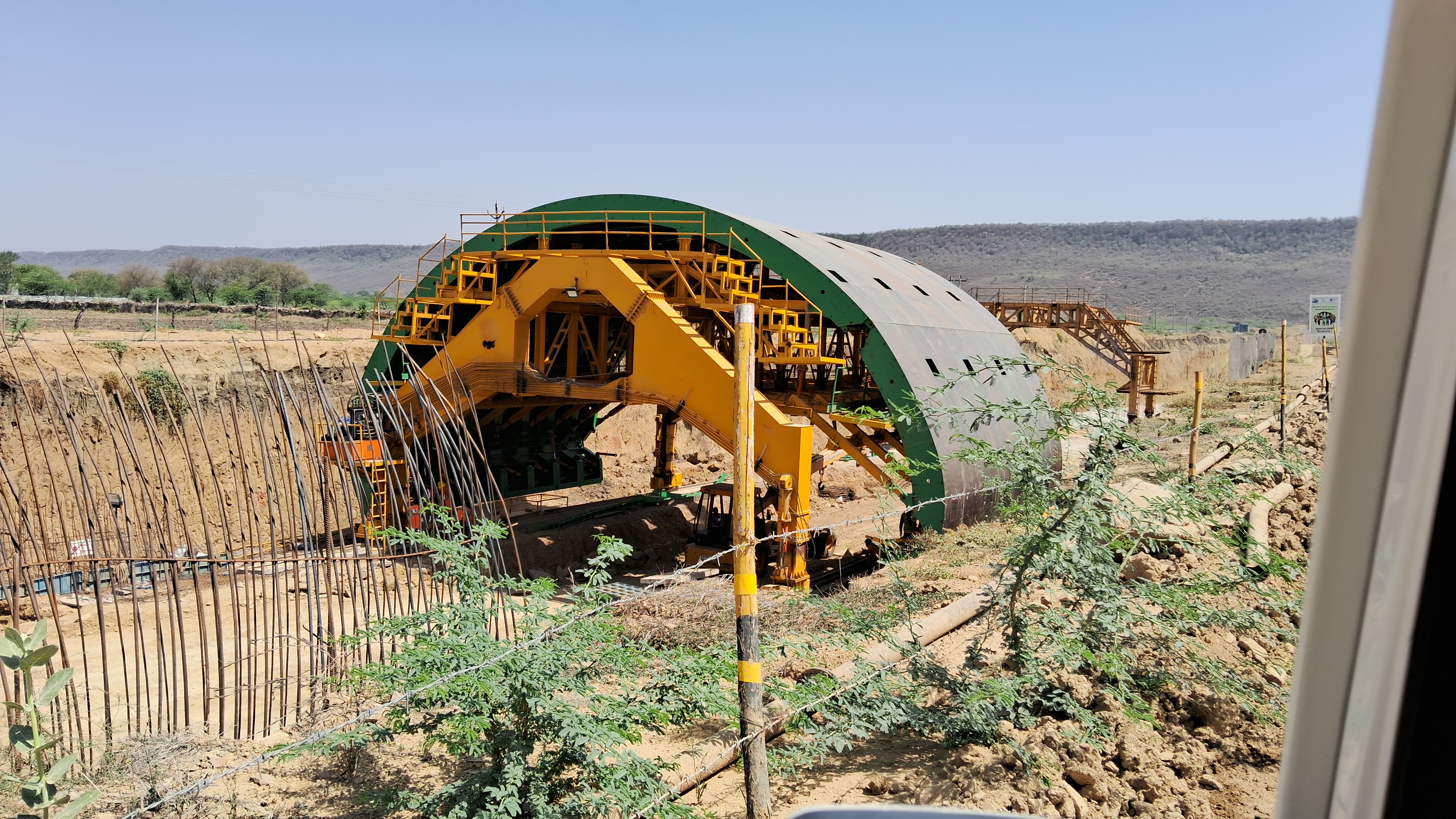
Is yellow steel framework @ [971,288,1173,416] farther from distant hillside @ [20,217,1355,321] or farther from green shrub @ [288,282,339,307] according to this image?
distant hillside @ [20,217,1355,321]

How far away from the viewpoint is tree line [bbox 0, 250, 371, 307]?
52906 millimetres

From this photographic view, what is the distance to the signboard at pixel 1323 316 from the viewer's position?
14.4m

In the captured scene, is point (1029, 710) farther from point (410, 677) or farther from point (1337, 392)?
point (1337, 392)

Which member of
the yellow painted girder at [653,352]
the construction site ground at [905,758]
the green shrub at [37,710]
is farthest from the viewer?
the yellow painted girder at [653,352]

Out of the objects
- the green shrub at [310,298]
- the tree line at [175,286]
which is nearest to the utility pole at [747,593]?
the tree line at [175,286]

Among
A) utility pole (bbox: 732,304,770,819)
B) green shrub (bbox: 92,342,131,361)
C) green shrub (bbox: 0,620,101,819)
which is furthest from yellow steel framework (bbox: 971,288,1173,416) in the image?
green shrub (bbox: 0,620,101,819)

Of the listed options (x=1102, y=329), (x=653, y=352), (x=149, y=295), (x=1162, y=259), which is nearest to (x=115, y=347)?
(x=653, y=352)

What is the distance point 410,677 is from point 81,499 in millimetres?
5564

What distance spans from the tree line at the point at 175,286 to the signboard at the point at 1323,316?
41172 mm

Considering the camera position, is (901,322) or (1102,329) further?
(1102,329)

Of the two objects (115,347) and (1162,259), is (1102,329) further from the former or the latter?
(1162,259)

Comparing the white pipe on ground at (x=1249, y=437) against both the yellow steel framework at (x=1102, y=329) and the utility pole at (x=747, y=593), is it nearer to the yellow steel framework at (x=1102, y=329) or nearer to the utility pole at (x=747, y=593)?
the utility pole at (x=747, y=593)

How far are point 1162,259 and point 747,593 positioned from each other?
388ft

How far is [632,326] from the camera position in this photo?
16047 millimetres
